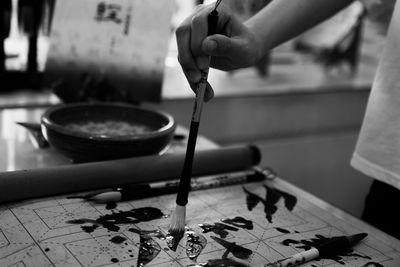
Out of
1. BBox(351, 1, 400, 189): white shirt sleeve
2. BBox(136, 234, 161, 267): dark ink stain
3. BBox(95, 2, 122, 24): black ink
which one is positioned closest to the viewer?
BBox(136, 234, 161, 267): dark ink stain

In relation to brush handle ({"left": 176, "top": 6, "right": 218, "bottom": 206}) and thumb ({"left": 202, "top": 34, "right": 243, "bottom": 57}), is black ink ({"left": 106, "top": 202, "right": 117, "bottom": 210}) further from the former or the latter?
thumb ({"left": 202, "top": 34, "right": 243, "bottom": 57})

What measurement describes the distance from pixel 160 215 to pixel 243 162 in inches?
12.5

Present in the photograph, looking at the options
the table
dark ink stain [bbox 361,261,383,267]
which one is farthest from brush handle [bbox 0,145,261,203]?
dark ink stain [bbox 361,261,383,267]

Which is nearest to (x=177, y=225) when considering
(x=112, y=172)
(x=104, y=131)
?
(x=112, y=172)

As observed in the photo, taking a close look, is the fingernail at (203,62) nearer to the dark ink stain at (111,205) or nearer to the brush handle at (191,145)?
the brush handle at (191,145)

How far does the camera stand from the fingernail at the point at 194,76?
0.80m

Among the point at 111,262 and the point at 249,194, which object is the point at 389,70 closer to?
the point at 249,194

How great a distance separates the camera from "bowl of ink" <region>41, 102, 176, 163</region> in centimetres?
95

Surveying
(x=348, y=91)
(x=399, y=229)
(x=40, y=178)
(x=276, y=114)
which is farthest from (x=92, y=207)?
(x=348, y=91)

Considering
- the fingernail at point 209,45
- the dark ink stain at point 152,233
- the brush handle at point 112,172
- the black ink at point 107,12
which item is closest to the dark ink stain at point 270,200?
the brush handle at point 112,172

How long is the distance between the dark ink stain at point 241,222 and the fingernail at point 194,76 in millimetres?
251

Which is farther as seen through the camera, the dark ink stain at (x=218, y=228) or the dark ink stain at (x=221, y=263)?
the dark ink stain at (x=218, y=228)

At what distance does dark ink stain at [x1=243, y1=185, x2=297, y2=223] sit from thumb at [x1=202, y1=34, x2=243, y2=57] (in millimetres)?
298

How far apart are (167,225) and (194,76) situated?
253 mm
